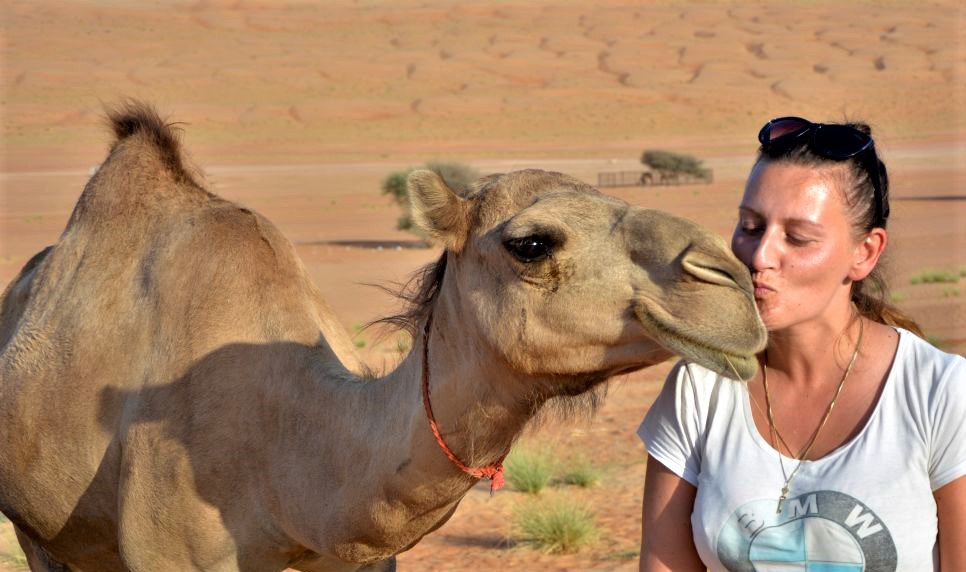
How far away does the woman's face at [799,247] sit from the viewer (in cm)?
288

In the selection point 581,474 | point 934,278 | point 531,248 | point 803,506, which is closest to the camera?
point 803,506

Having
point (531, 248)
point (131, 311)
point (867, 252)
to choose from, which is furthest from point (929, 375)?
point (131, 311)

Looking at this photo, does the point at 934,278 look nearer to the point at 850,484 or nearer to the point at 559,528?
the point at 559,528

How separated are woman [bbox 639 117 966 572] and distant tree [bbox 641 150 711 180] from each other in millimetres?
42752

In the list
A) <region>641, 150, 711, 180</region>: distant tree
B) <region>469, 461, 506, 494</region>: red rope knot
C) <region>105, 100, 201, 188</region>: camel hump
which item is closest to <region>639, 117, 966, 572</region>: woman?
<region>469, 461, 506, 494</region>: red rope knot

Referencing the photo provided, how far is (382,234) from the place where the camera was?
2958 centimetres

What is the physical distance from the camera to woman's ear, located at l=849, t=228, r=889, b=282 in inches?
117

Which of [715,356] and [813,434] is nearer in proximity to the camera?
[715,356]

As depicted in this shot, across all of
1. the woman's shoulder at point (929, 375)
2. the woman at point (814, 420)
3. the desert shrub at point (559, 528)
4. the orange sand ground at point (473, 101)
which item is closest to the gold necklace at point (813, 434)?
the woman at point (814, 420)

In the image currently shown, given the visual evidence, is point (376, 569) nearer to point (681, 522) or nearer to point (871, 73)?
point (681, 522)

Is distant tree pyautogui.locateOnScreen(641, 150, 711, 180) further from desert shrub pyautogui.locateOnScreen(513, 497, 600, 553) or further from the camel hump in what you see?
the camel hump

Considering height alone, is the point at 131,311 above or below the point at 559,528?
above

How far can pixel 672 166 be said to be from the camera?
45.2 metres

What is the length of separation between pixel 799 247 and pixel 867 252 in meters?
0.21
